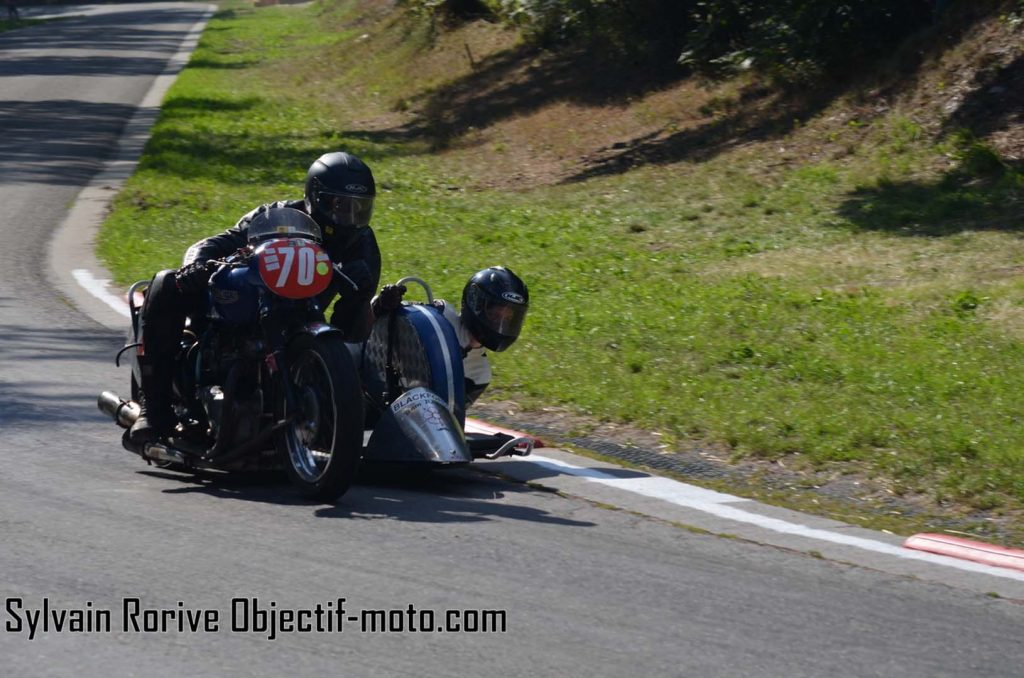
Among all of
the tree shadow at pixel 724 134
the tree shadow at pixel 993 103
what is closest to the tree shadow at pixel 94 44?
the tree shadow at pixel 724 134

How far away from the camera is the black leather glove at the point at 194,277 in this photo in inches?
270

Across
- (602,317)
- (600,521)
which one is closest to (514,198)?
(602,317)

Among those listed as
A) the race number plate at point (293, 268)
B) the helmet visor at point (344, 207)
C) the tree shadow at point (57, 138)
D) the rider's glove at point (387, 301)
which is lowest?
the rider's glove at point (387, 301)

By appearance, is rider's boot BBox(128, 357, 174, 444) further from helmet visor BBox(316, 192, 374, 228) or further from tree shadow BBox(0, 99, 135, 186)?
tree shadow BBox(0, 99, 135, 186)

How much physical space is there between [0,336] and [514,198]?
8.67 m

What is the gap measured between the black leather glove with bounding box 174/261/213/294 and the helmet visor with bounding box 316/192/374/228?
78 cm

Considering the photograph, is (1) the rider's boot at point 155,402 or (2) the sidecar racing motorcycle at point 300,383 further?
→ (1) the rider's boot at point 155,402

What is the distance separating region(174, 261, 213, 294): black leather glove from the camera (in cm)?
686

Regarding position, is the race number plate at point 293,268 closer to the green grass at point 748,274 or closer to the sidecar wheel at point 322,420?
the sidecar wheel at point 322,420

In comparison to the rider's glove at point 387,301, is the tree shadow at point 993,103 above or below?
below

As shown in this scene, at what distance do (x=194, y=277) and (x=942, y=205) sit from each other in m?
9.59

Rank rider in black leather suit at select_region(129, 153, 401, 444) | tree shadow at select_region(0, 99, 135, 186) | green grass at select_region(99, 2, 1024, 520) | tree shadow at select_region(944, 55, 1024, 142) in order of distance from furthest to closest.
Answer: tree shadow at select_region(0, 99, 135, 186), tree shadow at select_region(944, 55, 1024, 142), green grass at select_region(99, 2, 1024, 520), rider in black leather suit at select_region(129, 153, 401, 444)

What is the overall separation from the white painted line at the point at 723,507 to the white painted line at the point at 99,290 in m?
5.44

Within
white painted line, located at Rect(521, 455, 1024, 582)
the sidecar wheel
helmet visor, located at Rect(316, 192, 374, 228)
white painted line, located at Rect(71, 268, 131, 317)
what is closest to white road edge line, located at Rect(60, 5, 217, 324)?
white painted line, located at Rect(71, 268, 131, 317)
